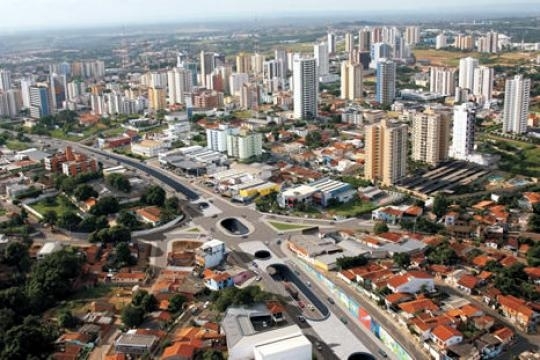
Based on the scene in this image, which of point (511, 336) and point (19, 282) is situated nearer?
point (511, 336)

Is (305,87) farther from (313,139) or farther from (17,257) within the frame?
(17,257)

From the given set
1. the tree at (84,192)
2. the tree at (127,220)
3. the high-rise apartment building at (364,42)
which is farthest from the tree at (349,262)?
the high-rise apartment building at (364,42)

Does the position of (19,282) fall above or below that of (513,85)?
below

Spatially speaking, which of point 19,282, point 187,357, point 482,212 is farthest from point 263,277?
point 482,212

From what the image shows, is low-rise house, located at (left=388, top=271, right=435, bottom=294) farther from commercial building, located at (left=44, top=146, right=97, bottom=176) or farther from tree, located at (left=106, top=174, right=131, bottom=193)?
commercial building, located at (left=44, top=146, right=97, bottom=176)

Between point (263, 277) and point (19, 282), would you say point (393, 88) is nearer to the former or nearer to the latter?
point (263, 277)

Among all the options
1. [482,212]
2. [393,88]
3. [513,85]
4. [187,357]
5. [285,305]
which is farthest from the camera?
[393,88]

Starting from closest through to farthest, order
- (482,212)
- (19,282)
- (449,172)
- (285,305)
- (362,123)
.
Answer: (285,305) → (19,282) → (482,212) → (449,172) → (362,123)

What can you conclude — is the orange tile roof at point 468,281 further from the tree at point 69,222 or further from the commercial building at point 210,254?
the tree at point 69,222

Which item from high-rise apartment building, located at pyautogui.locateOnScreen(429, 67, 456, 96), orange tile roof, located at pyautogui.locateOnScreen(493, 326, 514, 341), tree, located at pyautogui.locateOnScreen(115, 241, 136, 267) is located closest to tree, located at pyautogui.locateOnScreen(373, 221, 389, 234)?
orange tile roof, located at pyautogui.locateOnScreen(493, 326, 514, 341)
